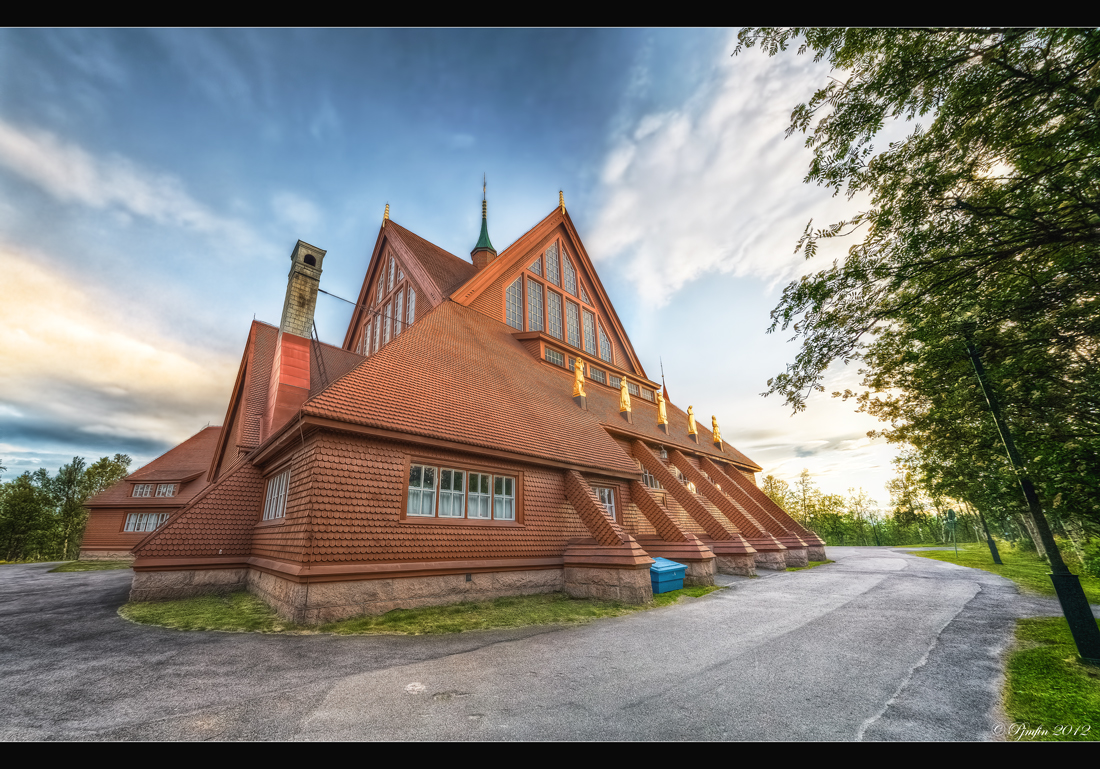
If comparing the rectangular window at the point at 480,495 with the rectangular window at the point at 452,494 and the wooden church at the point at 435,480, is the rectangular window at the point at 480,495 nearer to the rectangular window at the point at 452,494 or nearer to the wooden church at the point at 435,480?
the wooden church at the point at 435,480

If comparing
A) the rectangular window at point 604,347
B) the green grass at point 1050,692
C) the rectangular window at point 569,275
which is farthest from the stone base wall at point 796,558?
the rectangular window at point 569,275

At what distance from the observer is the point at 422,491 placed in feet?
34.6

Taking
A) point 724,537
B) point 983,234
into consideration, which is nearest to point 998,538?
point 724,537

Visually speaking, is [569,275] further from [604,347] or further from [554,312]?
[604,347]

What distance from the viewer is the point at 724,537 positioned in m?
16.9

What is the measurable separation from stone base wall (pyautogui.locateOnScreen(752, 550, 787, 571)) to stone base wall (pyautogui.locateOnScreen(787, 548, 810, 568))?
155cm

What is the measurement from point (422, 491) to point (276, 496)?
4556 mm

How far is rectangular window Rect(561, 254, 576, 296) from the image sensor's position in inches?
1064

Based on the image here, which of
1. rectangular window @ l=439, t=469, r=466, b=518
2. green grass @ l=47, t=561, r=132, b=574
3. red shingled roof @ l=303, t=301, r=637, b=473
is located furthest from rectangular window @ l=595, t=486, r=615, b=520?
green grass @ l=47, t=561, r=132, b=574

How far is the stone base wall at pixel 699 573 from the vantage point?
13.4 m

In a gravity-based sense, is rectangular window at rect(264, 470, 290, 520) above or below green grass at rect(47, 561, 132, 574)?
above

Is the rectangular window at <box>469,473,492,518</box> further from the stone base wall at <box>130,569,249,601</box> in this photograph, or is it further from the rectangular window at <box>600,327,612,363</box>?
the rectangular window at <box>600,327,612,363</box>

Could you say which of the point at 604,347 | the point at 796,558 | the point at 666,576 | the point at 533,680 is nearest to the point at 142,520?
the point at 604,347
